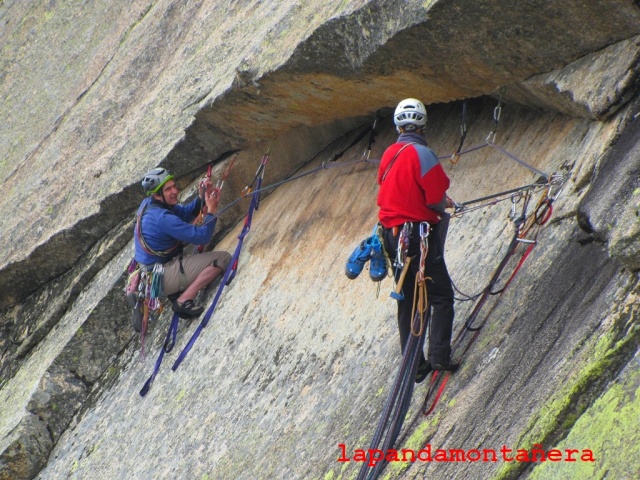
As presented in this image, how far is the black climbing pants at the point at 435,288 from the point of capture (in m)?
6.08

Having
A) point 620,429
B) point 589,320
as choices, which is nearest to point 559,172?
point 589,320

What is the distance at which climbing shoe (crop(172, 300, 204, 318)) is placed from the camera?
9.27 metres


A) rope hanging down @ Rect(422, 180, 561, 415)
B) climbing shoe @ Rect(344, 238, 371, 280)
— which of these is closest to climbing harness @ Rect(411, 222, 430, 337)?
rope hanging down @ Rect(422, 180, 561, 415)

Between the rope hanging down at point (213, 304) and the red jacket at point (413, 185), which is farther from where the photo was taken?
the rope hanging down at point (213, 304)

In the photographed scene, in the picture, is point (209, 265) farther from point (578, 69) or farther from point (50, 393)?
point (578, 69)

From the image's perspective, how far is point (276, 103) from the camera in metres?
8.80

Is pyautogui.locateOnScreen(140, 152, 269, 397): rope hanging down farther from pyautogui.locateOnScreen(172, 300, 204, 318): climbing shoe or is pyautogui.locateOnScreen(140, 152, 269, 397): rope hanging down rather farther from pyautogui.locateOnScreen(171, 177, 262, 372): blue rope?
pyautogui.locateOnScreen(172, 300, 204, 318): climbing shoe

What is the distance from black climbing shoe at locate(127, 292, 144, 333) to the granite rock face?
0.27 m

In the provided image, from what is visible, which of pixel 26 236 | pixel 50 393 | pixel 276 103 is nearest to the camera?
pixel 276 103

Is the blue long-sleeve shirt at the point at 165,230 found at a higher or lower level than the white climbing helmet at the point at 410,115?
lower

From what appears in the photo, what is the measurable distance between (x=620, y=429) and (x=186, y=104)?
21.4 feet

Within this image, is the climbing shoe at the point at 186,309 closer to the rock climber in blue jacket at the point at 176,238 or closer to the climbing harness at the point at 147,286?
the rock climber in blue jacket at the point at 176,238

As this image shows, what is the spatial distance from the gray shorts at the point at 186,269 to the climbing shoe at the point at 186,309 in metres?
0.16

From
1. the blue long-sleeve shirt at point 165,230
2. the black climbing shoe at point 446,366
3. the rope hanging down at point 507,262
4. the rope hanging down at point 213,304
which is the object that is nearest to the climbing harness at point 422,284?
the black climbing shoe at point 446,366
